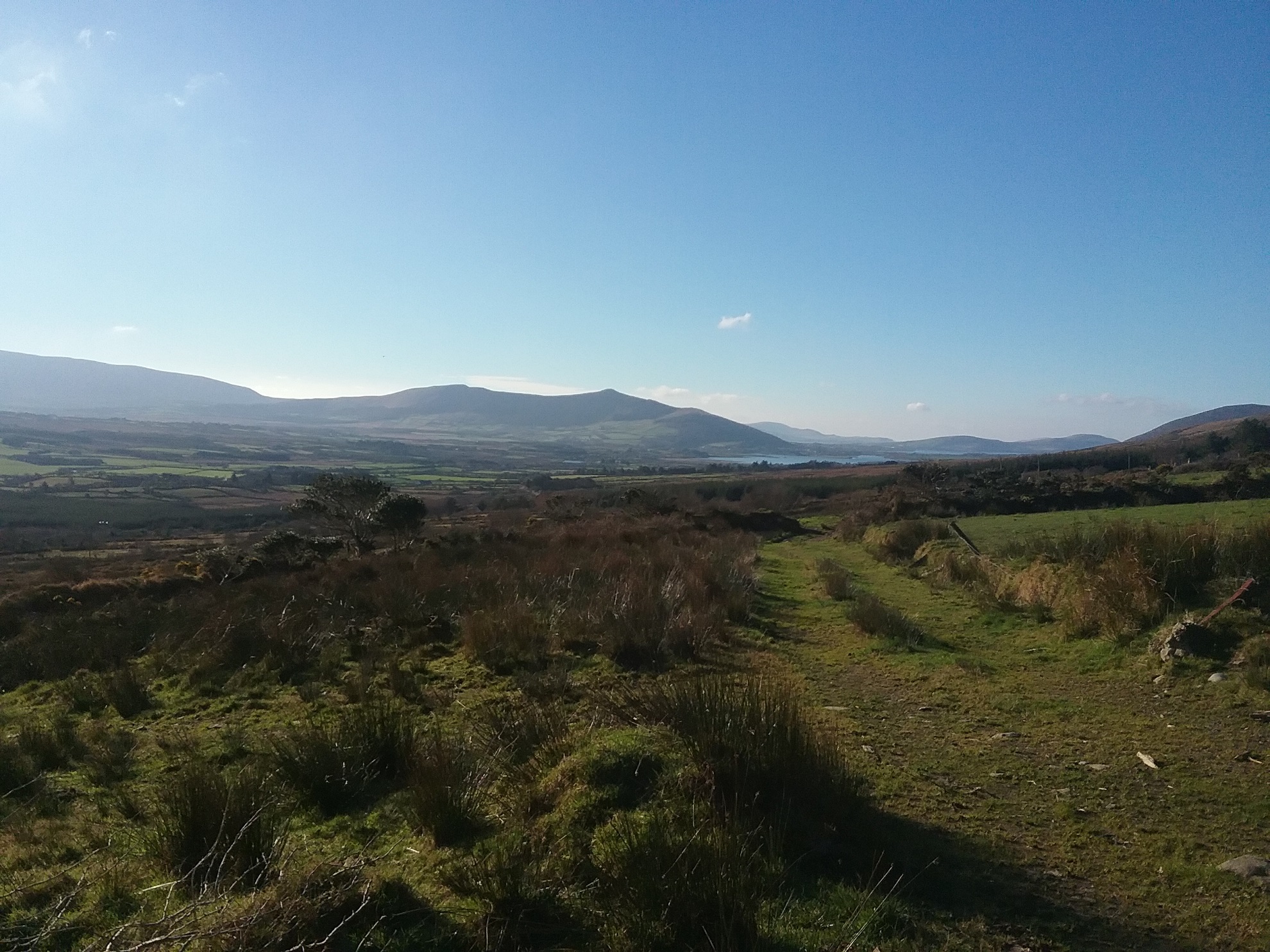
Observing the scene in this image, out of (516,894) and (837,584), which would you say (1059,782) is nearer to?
(516,894)

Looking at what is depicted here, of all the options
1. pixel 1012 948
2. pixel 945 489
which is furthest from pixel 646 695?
pixel 945 489

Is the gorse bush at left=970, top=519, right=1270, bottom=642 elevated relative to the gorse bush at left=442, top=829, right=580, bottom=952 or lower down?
elevated

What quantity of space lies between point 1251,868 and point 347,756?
5.82 metres

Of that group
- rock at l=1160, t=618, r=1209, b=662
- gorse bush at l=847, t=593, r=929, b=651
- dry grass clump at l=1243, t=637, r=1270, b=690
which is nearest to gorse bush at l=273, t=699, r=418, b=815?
gorse bush at l=847, t=593, r=929, b=651

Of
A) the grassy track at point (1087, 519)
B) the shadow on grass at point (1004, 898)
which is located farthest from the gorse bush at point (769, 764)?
the grassy track at point (1087, 519)

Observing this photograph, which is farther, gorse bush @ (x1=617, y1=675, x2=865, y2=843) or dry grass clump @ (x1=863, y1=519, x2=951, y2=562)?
dry grass clump @ (x1=863, y1=519, x2=951, y2=562)

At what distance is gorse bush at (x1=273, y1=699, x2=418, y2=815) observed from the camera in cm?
527

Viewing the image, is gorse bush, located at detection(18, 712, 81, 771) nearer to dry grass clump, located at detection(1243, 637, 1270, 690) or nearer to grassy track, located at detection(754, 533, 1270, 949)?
grassy track, located at detection(754, 533, 1270, 949)

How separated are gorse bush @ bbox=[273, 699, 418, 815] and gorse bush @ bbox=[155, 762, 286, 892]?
54 cm

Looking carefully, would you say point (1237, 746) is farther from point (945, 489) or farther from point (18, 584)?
point (945, 489)

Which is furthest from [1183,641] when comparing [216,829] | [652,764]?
[216,829]

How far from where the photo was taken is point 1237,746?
565 centimetres

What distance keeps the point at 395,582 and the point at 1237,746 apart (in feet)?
44.0

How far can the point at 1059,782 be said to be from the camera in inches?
206
